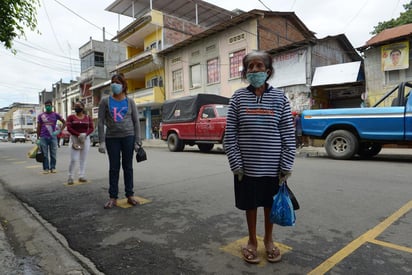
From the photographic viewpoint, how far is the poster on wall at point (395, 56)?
12766 millimetres

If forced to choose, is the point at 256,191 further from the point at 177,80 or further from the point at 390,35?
the point at 177,80

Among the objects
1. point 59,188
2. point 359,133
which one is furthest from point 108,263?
point 359,133

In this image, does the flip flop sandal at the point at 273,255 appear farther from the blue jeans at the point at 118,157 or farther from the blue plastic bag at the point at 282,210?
the blue jeans at the point at 118,157

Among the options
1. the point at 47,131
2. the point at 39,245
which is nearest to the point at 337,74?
the point at 47,131

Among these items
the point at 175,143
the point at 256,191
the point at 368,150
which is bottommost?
the point at 368,150

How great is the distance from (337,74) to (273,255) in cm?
1468

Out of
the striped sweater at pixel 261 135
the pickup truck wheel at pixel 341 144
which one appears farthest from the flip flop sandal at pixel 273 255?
the pickup truck wheel at pixel 341 144

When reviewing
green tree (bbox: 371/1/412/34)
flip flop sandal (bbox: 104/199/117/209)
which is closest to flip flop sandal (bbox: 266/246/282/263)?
flip flop sandal (bbox: 104/199/117/209)

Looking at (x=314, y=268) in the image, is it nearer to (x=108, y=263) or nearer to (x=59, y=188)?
(x=108, y=263)

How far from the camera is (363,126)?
8.42 metres

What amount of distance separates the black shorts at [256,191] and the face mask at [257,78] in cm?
78

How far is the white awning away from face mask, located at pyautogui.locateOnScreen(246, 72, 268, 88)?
13.7 meters

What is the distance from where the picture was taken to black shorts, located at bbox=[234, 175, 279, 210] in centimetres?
242

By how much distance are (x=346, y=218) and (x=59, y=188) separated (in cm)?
499
